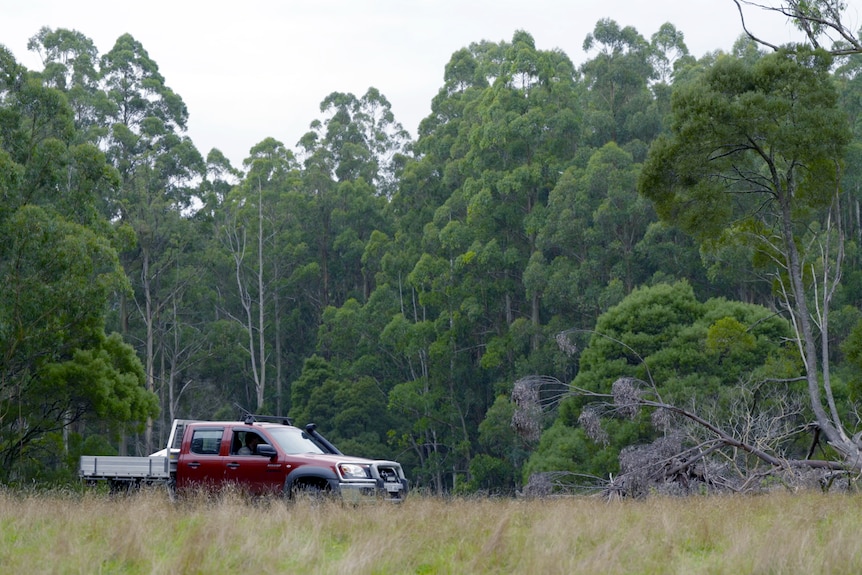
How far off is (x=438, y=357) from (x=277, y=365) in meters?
13.6

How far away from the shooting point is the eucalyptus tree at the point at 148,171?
179 feet

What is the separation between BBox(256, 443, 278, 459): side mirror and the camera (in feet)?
51.3

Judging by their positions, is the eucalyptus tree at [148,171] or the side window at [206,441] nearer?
the side window at [206,441]

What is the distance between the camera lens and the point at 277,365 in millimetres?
63656

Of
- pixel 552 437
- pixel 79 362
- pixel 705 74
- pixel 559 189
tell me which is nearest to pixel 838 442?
pixel 705 74

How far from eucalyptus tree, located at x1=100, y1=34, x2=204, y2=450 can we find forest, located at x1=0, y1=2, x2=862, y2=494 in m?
0.17

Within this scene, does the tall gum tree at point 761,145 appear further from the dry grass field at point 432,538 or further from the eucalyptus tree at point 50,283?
the eucalyptus tree at point 50,283

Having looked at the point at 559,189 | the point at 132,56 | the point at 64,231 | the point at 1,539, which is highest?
the point at 132,56

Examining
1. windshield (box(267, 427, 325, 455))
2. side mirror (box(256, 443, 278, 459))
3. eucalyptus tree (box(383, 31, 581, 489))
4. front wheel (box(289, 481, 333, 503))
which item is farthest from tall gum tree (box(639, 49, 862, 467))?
eucalyptus tree (box(383, 31, 581, 489))

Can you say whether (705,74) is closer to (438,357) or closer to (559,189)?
(559,189)

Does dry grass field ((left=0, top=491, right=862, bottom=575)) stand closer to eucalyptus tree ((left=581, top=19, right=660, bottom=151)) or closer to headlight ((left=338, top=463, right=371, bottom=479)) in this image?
headlight ((left=338, top=463, right=371, bottom=479))

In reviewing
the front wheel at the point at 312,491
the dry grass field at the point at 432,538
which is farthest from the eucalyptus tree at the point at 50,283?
the dry grass field at the point at 432,538

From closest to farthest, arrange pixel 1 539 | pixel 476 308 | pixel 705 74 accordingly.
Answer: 1. pixel 1 539
2. pixel 705 74
3. pixel 476 308

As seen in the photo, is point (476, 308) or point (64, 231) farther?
point (476, 308)
